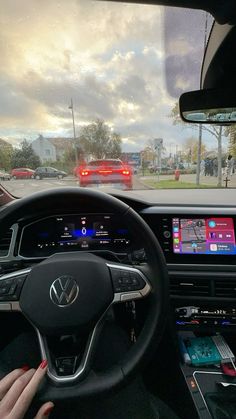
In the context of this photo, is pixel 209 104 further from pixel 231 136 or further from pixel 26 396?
pixel 26 396

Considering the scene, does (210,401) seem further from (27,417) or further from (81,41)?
(81,41)

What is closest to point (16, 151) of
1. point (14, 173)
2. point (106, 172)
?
point (14, 173)

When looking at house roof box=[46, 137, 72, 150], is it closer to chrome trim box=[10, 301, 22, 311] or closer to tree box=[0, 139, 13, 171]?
tree box=[0, 139, 13, 171]

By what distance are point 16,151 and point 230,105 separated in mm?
1553

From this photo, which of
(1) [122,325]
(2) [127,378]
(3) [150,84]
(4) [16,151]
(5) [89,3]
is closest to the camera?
(2) [127,378]

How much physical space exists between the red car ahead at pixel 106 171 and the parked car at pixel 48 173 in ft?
0.53

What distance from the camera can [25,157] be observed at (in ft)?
8.25

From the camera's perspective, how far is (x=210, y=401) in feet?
6.00

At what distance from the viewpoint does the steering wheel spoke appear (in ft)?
4.83

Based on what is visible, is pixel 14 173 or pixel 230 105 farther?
pixel 14 173

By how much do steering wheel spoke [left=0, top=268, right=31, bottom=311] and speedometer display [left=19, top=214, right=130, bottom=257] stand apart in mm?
461

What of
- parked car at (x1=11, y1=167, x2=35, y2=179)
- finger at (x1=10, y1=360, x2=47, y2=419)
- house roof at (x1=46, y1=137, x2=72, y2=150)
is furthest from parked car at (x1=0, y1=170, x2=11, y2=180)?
finger at (x1=10, y1=360, x2=47, y2=419)

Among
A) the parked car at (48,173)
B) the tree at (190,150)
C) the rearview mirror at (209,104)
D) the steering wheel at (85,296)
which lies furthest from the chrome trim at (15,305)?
the tree at (190,150)

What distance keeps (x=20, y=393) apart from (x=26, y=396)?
0.04 meters
